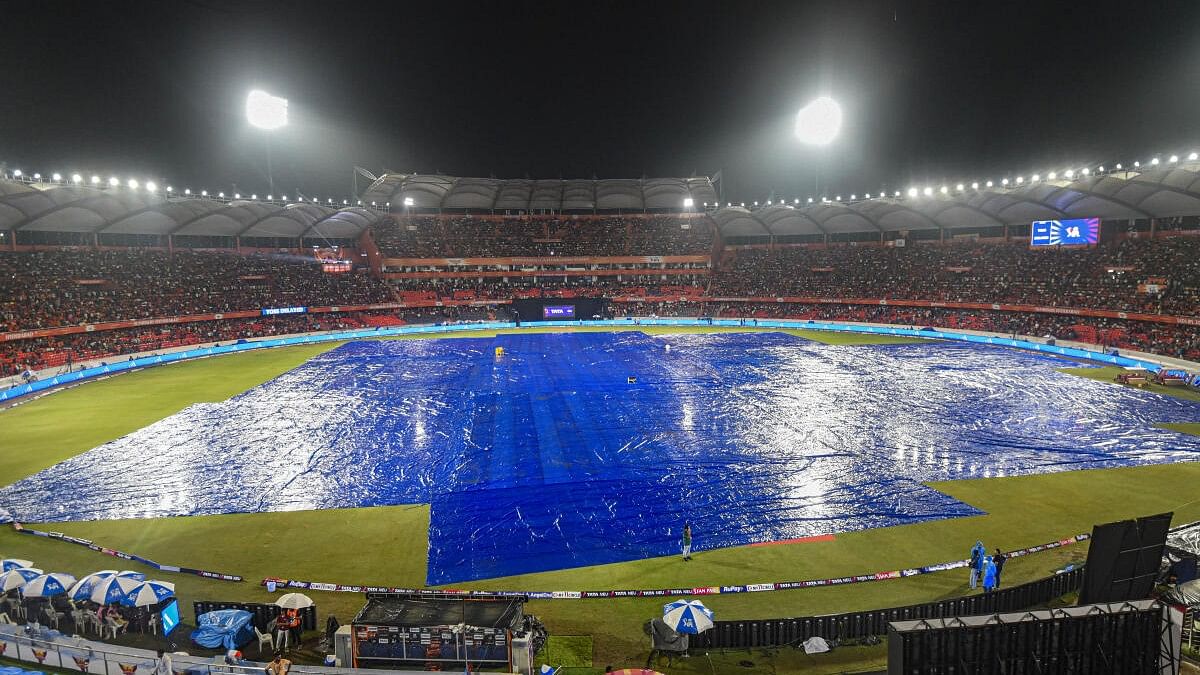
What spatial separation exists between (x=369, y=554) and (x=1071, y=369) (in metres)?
47.6

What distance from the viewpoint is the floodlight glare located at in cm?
6238


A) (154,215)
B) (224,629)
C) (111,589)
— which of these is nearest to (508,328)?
(154,215)

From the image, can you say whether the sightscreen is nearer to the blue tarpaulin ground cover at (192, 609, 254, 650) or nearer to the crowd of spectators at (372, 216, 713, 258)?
the crowd of spectators at (372, 216, 713, 258)

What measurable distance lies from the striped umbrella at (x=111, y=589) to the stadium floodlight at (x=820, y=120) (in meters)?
63.0

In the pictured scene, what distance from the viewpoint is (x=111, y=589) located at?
42.0 ft

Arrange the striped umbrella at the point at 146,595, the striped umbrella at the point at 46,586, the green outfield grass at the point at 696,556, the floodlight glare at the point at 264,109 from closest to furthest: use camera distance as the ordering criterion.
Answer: the striped umbrella at the point at 146,595
the striped umbrella at the point at 46,586
the green outfield grass at the point at 696,556
the floodlight glare at the point at 264,109

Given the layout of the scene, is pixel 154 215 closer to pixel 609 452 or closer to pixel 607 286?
pixel 607 286

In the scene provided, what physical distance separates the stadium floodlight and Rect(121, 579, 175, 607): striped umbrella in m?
62.7

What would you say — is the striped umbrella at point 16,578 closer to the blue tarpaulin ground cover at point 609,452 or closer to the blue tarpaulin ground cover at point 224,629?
the blue tarpaulin ground cover at point 224,629

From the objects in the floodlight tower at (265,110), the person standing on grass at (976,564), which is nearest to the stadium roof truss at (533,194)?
the floodlight tower at (265,110)

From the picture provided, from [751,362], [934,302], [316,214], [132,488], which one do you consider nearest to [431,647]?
[132,488]

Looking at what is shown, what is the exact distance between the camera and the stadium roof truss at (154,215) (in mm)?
65750

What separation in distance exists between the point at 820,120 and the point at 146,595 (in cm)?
6333

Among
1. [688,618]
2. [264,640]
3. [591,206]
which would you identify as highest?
[591,206]
